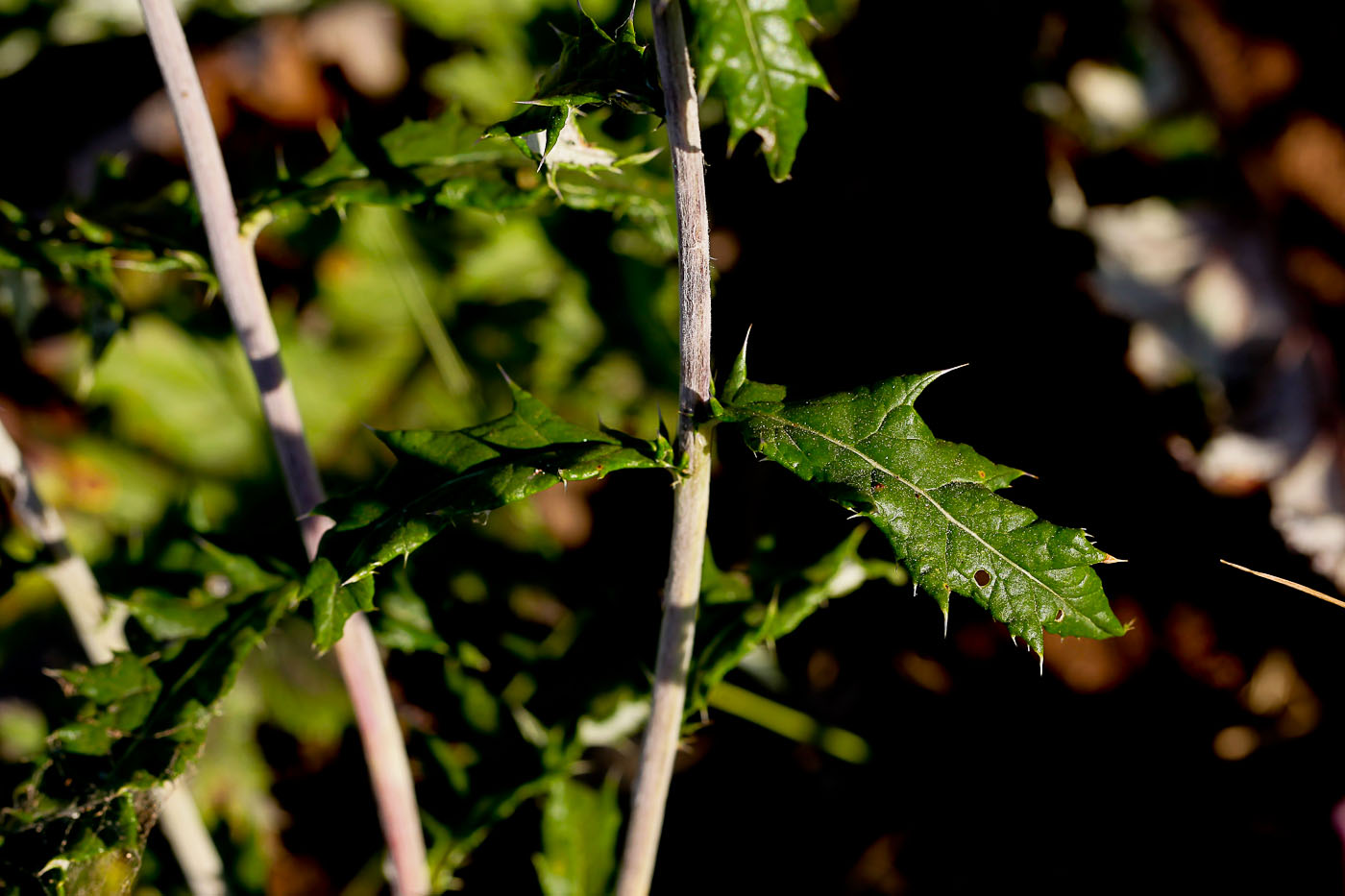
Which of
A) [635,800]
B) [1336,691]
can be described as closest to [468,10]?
[635,800]

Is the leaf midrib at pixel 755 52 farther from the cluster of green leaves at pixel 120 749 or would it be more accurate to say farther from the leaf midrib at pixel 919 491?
the cluster of green leaves at pixel 120 749

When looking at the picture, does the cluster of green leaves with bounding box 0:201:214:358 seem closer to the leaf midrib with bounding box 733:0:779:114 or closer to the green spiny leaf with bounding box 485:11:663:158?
the green spiny leaf with bounding box 485:11:663:158

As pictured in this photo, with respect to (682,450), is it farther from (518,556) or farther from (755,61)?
(518,556)

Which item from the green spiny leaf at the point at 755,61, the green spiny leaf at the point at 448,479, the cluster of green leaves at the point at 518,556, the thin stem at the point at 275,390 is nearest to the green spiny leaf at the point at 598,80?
the cluster of green leaves at the point at 518,556

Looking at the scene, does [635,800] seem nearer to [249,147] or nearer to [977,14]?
[249,147]

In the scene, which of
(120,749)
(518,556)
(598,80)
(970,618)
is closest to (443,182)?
(598,80)

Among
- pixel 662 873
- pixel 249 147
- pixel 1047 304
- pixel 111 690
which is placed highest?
pixel 249 147
